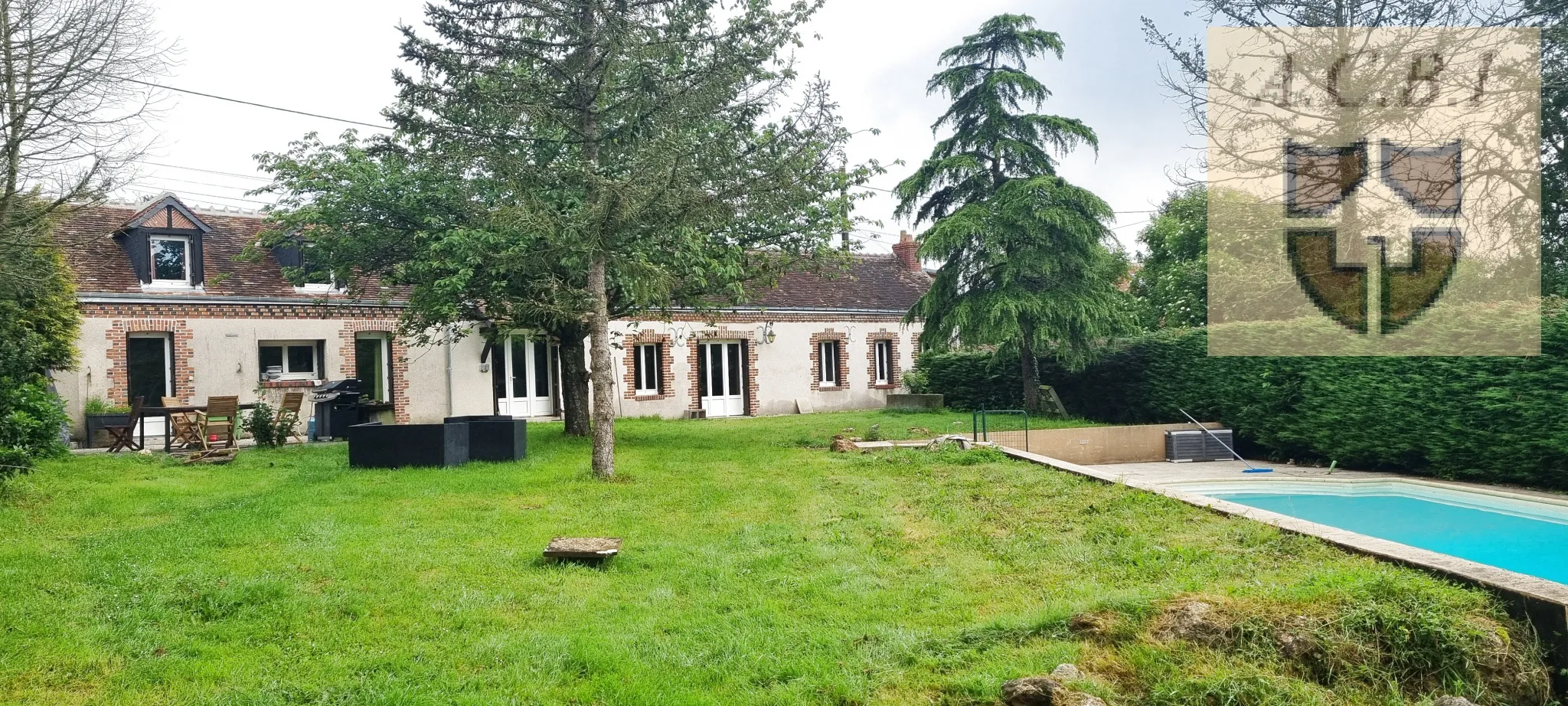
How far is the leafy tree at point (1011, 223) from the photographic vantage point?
16.5 metres

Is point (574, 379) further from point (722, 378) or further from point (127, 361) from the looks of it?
point (127, 361)

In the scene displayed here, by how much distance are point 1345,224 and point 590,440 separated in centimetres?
1215

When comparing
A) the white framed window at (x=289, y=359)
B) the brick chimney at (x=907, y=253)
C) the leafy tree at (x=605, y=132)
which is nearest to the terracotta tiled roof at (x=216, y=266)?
the white framed window at (x=289, y=359)

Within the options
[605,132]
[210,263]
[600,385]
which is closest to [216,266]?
[210,263]

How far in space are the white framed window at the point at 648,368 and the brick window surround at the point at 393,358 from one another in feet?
16.7

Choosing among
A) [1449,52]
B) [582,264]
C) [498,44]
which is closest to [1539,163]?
[1449,52]

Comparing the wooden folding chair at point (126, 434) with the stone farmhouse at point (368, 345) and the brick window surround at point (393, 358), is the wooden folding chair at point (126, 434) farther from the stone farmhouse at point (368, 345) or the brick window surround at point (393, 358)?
the brick window surround at point (393, 358)

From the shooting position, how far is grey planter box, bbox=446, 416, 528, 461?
10.9m

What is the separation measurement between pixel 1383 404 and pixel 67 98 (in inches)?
547

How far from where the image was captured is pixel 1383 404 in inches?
428

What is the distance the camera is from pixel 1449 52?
39.7 ft

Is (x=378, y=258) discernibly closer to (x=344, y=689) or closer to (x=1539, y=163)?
(x=344, y=689)

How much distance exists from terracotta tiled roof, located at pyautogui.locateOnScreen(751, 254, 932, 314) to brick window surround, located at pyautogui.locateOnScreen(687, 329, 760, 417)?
102 centimetres

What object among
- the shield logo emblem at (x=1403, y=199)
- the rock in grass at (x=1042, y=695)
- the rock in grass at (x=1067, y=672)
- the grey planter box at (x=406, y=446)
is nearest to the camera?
the rock in grass at (x=1042, y=695)
